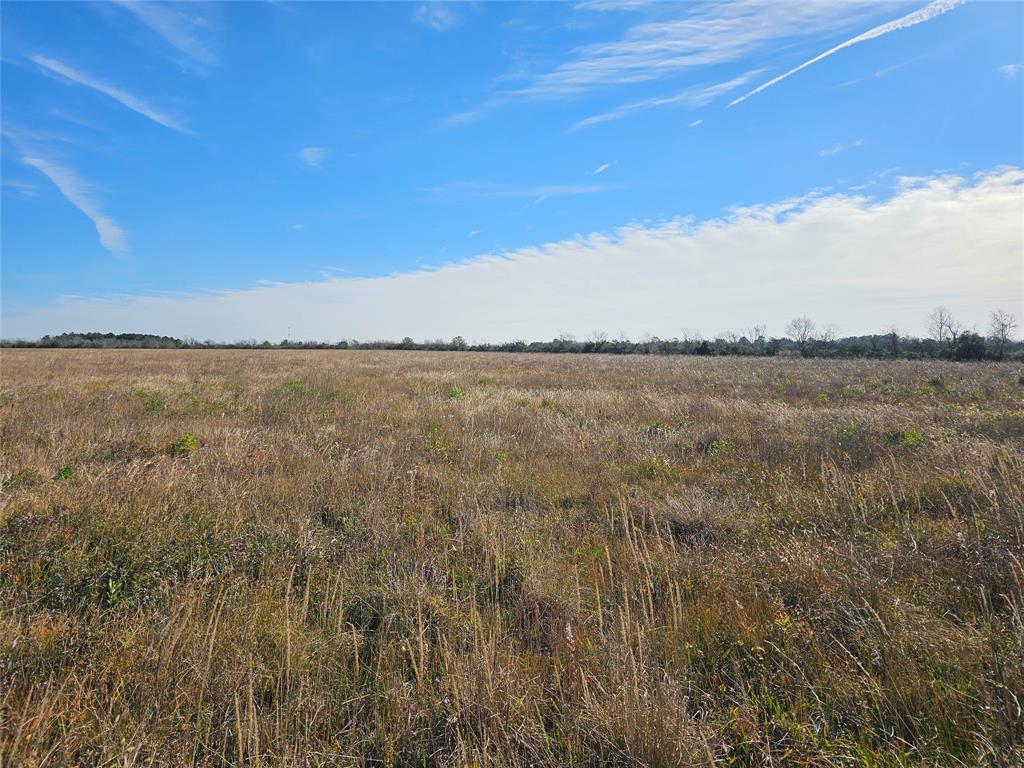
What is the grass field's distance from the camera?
2.19 m

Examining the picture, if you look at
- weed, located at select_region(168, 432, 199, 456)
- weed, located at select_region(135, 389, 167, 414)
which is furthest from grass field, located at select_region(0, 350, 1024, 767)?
weed, located at select_region(135, 389, 167, 414)

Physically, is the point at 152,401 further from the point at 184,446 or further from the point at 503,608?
the point at 503,608

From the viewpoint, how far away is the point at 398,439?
333 inches

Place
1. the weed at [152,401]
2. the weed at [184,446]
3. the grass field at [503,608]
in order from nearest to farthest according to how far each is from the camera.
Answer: the grass field at [503,608] → the weed at [184,446] → the weed at [152,401]

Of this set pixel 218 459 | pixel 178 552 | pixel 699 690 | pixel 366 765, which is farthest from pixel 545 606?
pixel 218 459

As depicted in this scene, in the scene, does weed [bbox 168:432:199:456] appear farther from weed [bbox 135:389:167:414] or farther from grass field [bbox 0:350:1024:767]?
weed [bbox 135:389:167:414]

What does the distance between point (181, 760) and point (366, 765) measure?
2.68ft

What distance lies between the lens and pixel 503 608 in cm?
337

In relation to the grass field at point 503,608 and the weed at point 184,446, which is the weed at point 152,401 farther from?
the weed at point 184,446

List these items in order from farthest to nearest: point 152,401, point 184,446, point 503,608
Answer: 1. point 152,401
2. point 184,446
3. point 503,608

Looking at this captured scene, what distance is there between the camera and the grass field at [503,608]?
219cm

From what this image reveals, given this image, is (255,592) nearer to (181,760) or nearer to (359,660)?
(359,660)

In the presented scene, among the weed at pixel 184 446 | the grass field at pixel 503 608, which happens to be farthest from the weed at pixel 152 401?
the weed at pixel 184 446

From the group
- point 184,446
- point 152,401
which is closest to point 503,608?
point 184,446
